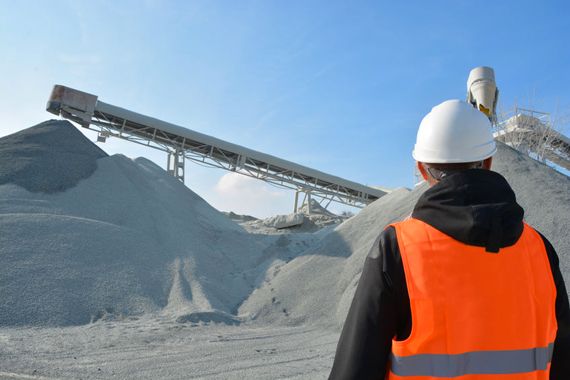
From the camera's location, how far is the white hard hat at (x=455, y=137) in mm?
1646

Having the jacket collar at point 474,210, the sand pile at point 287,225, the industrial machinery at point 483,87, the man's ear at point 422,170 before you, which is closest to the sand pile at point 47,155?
the sand pile at point 287,225

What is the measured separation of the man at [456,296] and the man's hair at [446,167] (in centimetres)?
18

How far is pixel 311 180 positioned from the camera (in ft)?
61.3

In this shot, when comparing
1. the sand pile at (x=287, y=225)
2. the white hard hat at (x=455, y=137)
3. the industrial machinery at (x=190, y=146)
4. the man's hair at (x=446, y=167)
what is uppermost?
the industrial machinery at (x=190, y=146)

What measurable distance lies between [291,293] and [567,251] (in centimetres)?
458

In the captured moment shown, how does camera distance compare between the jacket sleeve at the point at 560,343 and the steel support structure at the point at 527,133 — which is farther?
the steel support structure at the point at 527,133

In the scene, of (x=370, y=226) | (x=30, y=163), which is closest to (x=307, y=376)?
(x=370, y=226)

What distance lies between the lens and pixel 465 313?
1.35 meters

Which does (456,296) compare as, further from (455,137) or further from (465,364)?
(455,137)

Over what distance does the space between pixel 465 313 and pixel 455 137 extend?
648 millimetres

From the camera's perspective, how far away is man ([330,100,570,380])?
1.34 meters

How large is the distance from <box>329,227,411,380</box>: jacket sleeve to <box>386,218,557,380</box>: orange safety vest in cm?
4

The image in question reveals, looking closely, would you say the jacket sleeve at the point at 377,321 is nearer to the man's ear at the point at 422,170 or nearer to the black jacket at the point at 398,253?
the black jacket at the point at 398,253

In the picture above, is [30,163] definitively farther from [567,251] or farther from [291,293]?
[567,251]
